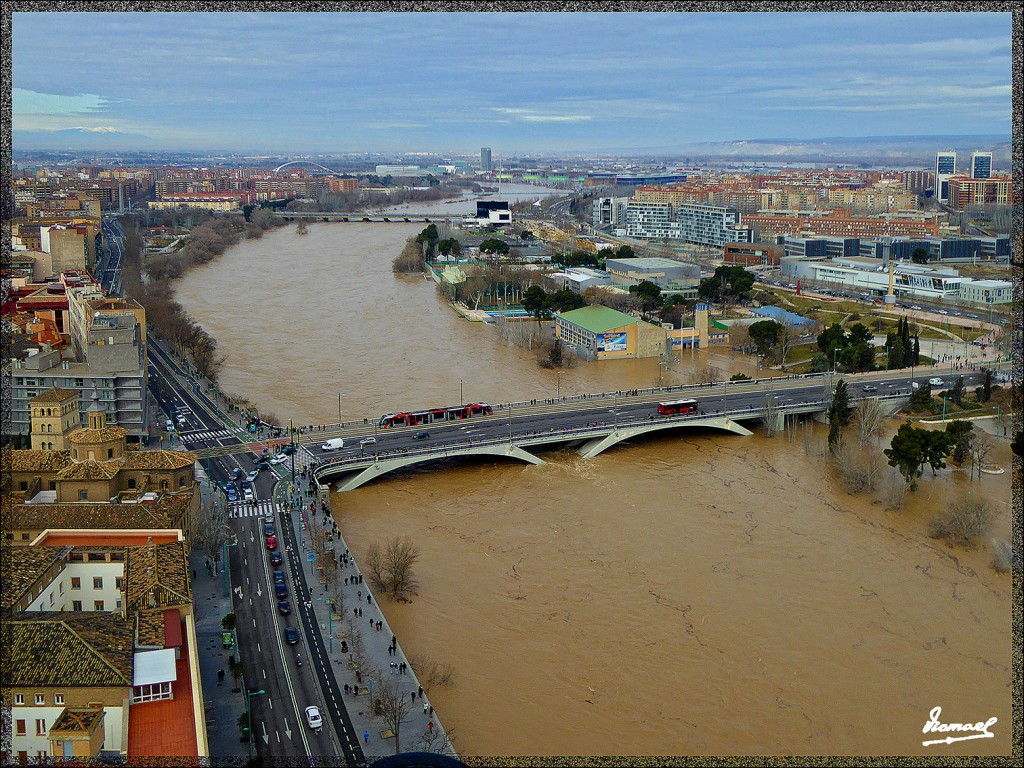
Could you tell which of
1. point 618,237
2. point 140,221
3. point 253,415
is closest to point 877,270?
point 618,237

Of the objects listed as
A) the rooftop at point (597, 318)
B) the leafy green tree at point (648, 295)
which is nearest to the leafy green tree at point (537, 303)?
the rooftop at point (597, 318)

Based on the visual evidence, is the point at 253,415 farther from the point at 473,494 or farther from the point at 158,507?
the point at 158,507

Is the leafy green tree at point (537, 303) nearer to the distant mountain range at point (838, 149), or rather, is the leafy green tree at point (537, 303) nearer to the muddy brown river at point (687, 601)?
the muddy brown river at point (687, 601)

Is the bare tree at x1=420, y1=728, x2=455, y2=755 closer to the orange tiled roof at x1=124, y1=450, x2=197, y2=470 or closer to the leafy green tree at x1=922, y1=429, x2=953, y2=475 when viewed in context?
the orange tiled roof at x1=124, y1=450, x2=197, y2=470

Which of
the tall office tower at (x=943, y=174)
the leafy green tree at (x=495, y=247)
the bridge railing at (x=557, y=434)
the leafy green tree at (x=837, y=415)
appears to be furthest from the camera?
the tall office tower at (x=943, y=174)

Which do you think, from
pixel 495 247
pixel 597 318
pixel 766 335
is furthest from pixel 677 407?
pixel 495 247

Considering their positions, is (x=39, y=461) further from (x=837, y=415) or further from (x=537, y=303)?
(x=537, y=303)
